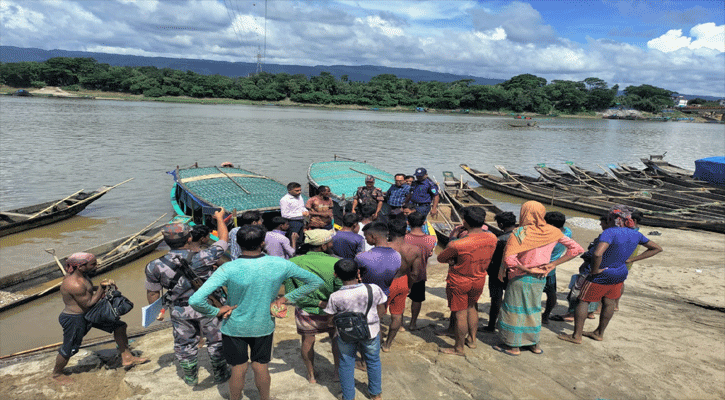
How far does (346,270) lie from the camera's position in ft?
11.3

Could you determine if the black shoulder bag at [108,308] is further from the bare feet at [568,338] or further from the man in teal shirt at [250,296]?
the bare feet at [568,338]

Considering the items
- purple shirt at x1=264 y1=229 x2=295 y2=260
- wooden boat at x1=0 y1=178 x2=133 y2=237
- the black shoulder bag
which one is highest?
purple shirt at x1=264 y1=229 x2=295 y2=260

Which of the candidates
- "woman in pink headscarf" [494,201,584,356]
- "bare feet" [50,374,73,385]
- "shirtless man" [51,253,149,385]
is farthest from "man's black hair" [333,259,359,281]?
"bare feet" [50,374,73,385]

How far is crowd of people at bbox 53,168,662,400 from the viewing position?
337 cm

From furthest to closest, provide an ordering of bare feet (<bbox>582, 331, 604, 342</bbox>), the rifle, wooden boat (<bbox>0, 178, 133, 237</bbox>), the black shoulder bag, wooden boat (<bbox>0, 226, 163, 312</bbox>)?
wooden boat (<bbox>0, 178, 133, 237</bbox>) < wooden boat (<bbox>0, 226, 163, 312</bbox>) < bare feet (<bbox>582, 331, 604, 342</bbox>) < the black shoulder bag < the rifle

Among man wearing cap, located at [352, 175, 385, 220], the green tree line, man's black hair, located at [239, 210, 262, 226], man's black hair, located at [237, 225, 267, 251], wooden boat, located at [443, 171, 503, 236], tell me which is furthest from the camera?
the green tree line

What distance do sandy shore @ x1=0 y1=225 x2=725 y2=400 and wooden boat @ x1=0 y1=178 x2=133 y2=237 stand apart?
27.0 ft

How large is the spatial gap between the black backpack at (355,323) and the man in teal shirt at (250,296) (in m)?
0.34

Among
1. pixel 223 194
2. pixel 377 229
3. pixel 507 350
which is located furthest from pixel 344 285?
pixel 223 194

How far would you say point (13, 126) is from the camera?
3297 cm

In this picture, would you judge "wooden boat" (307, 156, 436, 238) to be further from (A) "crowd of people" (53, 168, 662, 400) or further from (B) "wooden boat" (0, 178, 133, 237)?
(B) "wooden boat" (0, 178, 133, 237)

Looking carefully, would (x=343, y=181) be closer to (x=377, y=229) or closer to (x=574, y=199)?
(x=377, y=229)

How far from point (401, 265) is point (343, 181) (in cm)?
756

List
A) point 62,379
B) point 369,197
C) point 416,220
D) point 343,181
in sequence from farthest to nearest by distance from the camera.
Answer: point 343,181, point 369,197, point 416,220, point 62,379
